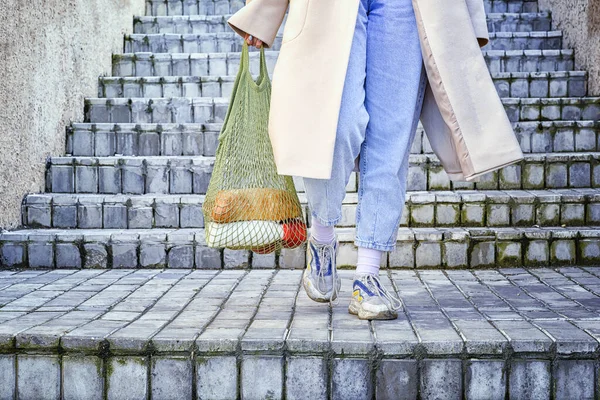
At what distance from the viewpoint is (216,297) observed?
3.27m

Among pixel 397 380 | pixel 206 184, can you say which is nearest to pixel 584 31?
pixel 206 184

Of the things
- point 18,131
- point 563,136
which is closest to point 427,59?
point 563,136

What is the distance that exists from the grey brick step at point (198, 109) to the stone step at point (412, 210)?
2.91 feet

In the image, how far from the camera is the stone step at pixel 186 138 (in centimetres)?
476

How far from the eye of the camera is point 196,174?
4.52m

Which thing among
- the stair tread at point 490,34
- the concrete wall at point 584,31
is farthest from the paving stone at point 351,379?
the stair tread at point 490,34

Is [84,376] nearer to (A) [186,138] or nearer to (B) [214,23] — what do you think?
(A) [186,138]

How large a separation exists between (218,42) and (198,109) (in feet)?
4.32

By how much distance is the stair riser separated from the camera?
2.43 metres

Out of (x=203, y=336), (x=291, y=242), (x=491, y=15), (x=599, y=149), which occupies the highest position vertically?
(x=491, y=15)

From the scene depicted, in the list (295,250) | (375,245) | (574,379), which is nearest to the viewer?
(574,379)

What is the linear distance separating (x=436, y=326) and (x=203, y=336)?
813mm

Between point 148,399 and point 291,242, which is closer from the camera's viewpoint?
point 148,399

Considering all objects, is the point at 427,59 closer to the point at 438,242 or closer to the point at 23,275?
the point at 438,242
